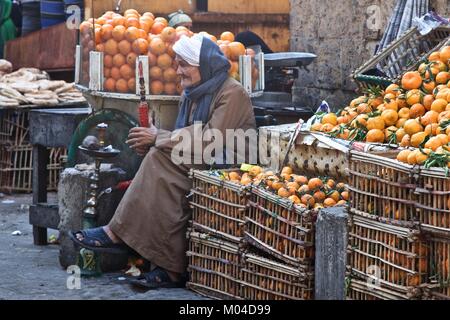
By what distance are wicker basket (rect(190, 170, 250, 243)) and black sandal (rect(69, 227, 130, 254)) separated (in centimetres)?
56

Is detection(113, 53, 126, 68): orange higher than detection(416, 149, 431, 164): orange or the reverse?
higher

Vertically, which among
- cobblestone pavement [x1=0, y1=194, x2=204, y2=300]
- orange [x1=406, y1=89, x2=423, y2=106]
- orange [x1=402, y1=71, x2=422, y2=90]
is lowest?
Answer: cobblestone pavement [x1=0, y1=194, x2=204, y2=300]

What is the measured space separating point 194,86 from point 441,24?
1807mm

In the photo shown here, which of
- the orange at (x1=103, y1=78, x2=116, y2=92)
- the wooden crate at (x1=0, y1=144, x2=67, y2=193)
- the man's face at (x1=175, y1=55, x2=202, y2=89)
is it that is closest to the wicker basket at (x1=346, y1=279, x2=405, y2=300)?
the man's face at (x1=175, y1=55, x2=202, y2=89)

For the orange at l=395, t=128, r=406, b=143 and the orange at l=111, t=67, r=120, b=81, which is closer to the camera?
the orange at l=395, t=128, r=406, b=143

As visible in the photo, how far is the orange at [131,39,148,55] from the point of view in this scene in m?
7.74

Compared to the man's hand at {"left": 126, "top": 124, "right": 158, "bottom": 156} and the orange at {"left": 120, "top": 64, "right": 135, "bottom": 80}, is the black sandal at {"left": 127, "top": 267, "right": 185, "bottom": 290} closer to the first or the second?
the man's hand at {"left": 126, "top": 124, "right": 158, "bottom": 156}

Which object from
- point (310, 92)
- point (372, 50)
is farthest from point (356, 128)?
point (310, 92)

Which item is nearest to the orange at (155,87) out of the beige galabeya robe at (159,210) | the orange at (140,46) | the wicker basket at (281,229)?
the orange at (140,46)

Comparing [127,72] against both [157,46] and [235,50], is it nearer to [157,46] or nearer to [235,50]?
[157,46]

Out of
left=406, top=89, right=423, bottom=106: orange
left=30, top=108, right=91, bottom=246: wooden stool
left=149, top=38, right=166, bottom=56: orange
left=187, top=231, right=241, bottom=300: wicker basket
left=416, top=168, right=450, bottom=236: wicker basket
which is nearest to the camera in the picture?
left=416, top=168, right=450, bottom=236: wicker basket

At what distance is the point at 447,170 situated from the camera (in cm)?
498

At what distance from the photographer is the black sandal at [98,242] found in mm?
7027

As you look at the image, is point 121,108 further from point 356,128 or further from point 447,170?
point 447,170
